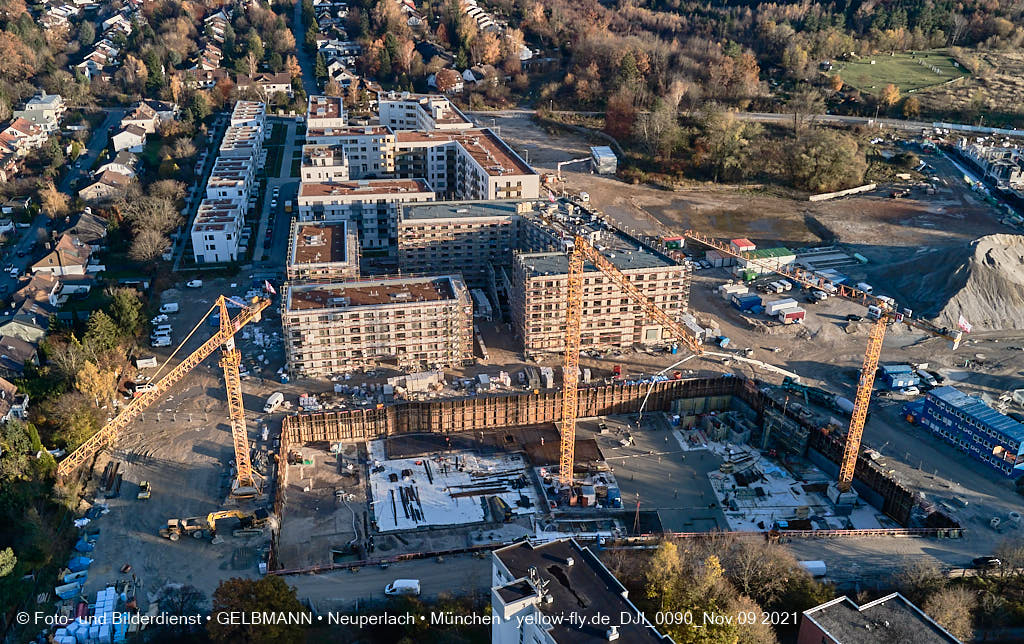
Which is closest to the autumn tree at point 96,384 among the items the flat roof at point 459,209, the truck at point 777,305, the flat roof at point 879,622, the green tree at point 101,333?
the green tree at point 101,333

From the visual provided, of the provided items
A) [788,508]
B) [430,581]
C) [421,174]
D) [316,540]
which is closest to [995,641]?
[788,508]

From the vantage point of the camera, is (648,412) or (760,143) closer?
(648,412)

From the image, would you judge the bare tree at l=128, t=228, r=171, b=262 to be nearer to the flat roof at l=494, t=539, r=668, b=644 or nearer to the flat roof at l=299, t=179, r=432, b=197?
the flat roof at l=299, t=179, r=432, b=197

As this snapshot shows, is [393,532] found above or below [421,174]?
below

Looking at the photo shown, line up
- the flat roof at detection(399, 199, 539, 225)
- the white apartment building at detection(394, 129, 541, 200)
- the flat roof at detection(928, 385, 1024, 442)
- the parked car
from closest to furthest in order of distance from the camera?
the parked car
the flat roof at detection(928, 385, 1024, 442)
the flat roof at detection(399, 199, 539, 225)
the white apartment building at detection(394, 129, 541, 200)

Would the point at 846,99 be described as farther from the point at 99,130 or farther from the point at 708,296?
the point at 99,130

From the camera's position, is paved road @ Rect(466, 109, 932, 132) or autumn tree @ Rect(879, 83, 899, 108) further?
autumn tree @ Rect(879, 83, 899, 108)

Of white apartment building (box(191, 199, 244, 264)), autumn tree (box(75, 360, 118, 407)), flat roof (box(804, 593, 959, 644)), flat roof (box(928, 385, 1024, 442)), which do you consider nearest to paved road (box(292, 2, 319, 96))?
white apartment building (box(191, 199, 244, 264))
